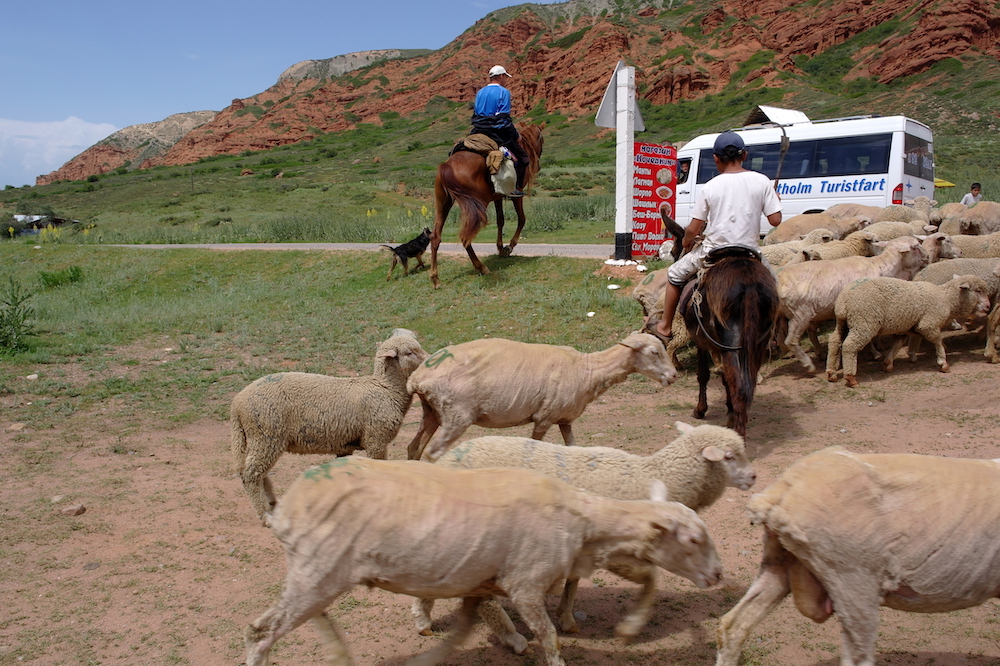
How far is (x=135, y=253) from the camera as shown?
20203 mm

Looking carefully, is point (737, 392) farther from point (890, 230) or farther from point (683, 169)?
point (683, 169)

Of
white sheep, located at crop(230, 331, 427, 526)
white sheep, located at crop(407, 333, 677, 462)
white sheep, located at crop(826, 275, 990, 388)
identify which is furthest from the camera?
white sheep, located at crop(826, 275, 990, 388)

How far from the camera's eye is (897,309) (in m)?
8.38

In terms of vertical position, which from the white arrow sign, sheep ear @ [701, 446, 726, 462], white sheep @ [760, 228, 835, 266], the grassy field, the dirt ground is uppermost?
the white arrow sign

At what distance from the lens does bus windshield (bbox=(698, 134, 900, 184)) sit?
16592mm

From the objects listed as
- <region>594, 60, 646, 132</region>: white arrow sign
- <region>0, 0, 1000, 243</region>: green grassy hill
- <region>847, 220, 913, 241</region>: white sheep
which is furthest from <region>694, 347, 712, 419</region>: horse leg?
<region>0, 0, 1000, 243</region>: green grassy hill

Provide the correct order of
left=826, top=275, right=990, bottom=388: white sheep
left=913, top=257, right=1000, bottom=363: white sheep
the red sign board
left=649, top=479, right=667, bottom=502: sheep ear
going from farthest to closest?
the red sign board, left=913, top=257, right=1000, bottom=363: white sheep, left=826, top=275, right=990, bottom=388: white sheep, left=649, top=479, right=667, bottom=502: sheep ear

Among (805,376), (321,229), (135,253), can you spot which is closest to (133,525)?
(805,376)

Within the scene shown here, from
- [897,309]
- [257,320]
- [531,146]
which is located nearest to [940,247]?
[897,309]

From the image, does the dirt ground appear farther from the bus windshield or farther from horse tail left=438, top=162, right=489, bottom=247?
the bus windshield

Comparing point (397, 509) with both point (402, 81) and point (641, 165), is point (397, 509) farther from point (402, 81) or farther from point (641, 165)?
point (402, 81)

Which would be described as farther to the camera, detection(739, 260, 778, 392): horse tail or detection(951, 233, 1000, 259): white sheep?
detection(951, 233, 1000, 259): white sheep

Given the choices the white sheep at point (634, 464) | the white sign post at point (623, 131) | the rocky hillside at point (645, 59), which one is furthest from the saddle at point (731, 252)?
the rocky hillside at point (645, 59)

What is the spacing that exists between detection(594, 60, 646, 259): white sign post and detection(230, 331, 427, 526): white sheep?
7.45 m
